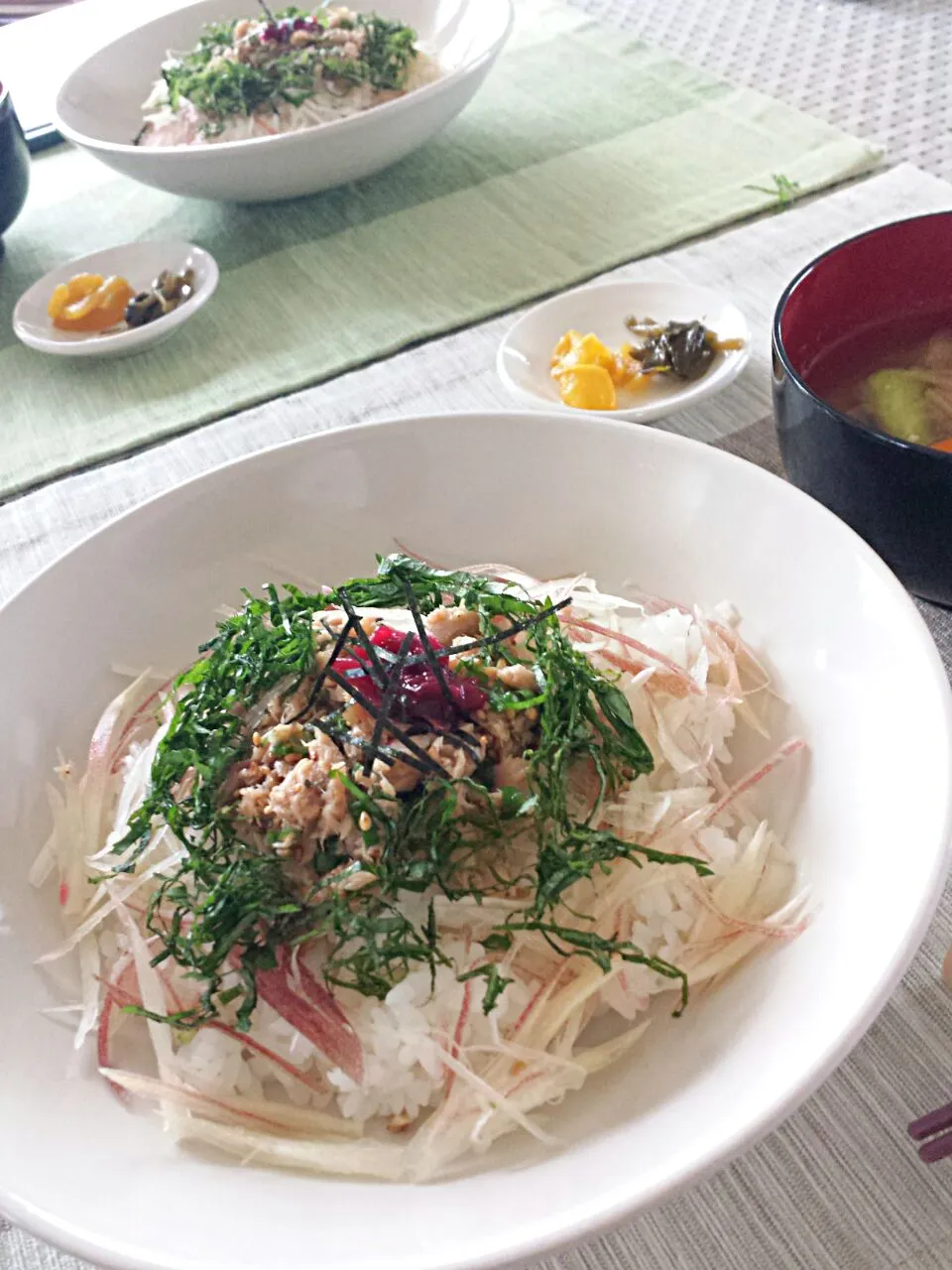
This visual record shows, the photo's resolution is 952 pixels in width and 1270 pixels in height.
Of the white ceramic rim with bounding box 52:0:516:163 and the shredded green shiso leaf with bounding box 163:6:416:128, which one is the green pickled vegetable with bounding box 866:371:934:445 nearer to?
the white ceramic rim with bounding box 52:0:516:163

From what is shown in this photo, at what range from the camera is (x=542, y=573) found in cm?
139

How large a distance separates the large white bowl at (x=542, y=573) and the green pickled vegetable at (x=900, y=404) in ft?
Answer: 0.91

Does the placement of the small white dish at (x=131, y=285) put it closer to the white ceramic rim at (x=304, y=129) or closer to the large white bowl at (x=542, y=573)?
the white ceramic rim at (x=304, y=129)

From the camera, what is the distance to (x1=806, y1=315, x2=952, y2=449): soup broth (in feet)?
4.49

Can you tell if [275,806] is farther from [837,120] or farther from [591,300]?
[837,120]

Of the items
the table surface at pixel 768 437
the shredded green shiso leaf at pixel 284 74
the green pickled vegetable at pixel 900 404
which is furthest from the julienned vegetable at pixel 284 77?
the green pickled vegetable at pixel 900 404

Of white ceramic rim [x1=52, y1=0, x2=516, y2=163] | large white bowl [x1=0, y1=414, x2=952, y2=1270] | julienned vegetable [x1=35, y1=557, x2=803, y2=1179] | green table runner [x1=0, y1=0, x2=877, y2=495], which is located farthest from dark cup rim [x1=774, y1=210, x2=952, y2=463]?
white ceramic rim [x1=52, y1=0, x2=516, y2=163]

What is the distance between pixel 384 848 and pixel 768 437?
102cm

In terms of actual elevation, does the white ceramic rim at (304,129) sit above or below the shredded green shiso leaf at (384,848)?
above

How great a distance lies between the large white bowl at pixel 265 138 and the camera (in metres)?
2.22

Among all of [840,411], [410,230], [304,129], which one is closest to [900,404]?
[840,411]

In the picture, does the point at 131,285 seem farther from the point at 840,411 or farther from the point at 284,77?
the point at 840,411

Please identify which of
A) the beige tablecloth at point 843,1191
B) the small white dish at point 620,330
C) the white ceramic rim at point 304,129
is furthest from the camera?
the white ceramic rim at point 304,129

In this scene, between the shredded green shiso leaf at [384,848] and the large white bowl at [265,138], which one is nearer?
the shredded green shiso leaf at [384,848]
